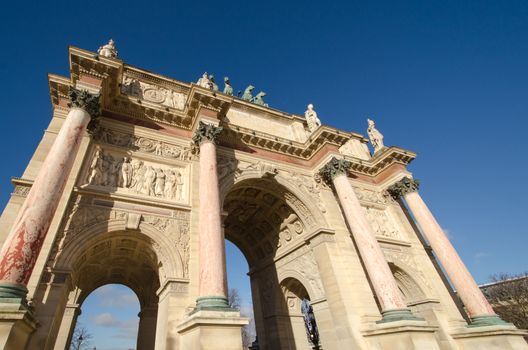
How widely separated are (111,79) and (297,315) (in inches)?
533

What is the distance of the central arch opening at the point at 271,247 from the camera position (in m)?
13.7

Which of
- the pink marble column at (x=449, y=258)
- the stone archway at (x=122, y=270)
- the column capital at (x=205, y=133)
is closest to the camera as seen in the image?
the stone archway at (x=122, y=270)

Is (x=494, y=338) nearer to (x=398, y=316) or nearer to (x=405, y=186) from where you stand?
(x=398, y=316)

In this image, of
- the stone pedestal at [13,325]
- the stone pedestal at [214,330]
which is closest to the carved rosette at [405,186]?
the stone pedestal at [214,330]

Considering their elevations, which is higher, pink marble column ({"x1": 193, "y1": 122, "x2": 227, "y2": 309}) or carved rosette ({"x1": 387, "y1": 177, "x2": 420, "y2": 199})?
carved rosette ({"x1": 387, "y1": 177, "x2": 420, "y2": 199})

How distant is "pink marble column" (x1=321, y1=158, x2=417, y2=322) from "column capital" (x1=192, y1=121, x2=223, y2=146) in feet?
19.5

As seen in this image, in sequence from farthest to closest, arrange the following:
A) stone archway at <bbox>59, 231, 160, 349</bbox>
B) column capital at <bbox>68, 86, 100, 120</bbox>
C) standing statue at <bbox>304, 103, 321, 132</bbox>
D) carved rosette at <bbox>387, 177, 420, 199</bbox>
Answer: standing statue at <bbox>304, 103, 321, 132</bbox>
carved rosette at <bbox>387, 177, 420, 199</bbox>
column capital at <bbox>68, 86, 100, 120</bbox>
stone archway at <bbox>59, 231, 160, 349</bbox>

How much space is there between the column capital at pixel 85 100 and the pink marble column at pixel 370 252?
1006cm

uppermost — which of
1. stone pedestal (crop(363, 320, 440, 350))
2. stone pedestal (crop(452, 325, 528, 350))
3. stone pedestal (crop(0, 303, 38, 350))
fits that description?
stone pedestal (crop(0, 303, 38, 350))

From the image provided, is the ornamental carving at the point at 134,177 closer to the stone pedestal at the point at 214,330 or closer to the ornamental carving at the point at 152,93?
the ornamental carving at the point at 152,93

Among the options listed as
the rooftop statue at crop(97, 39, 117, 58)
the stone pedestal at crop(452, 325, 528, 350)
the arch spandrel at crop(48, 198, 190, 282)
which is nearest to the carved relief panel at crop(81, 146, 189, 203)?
the arch spandrel at crop(48, 198, 190, 282)

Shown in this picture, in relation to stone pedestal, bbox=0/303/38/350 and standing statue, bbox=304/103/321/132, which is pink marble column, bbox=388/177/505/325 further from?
stone pedestal, bbox=0/303/38/350

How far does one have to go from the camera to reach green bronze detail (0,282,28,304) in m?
5.20

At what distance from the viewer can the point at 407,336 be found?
853cm
